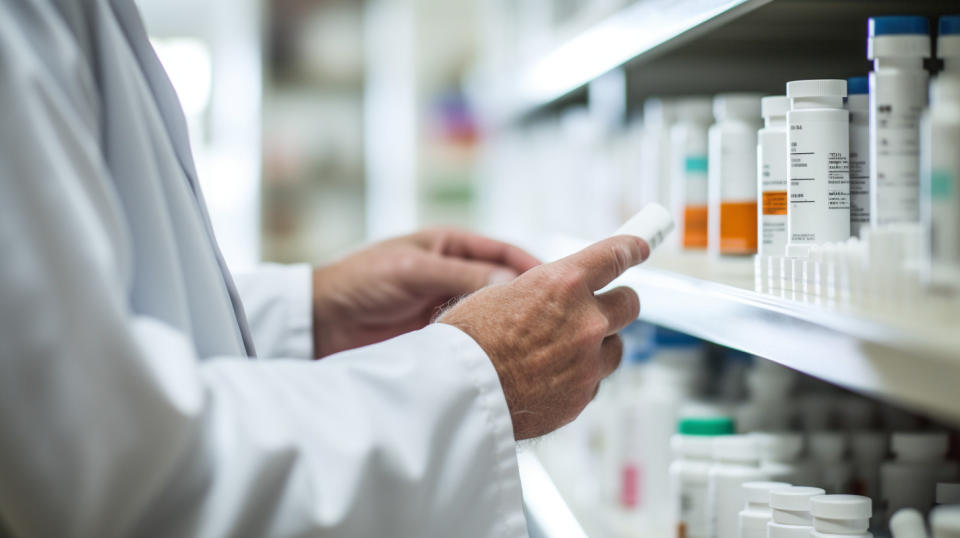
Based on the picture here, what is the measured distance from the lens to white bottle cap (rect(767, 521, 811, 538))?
0.89 metres

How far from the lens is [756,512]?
0.98 metres

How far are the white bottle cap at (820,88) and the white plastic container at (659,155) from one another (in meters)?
0.56

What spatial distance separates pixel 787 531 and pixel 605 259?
0.33 meters

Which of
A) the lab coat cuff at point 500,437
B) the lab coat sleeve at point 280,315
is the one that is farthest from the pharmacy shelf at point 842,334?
the lab coat sleeve at point 280,315

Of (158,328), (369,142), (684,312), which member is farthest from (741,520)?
(369,142)

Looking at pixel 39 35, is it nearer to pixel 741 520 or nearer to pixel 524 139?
pixel 741 520

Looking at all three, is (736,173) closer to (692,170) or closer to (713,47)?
(692,170)

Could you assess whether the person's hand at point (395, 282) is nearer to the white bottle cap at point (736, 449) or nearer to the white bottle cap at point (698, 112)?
the white bottle cap at point (698, 112)

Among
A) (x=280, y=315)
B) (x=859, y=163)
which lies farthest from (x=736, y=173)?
(x=280, y=315)

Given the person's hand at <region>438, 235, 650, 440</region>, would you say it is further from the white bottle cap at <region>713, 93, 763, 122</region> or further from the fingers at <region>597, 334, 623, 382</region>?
the white bottle cap at <region>713, 93, 763, 122</region>

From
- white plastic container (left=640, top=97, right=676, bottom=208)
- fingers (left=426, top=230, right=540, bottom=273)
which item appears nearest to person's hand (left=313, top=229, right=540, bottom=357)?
fingers (left=426, top=230, right=540, bottom=273)

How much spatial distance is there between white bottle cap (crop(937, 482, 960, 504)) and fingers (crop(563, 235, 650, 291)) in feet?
1.26

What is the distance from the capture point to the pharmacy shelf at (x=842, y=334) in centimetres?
54

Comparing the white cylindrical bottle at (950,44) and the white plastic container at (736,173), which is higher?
the white cylindrical bottle at (950,44)
